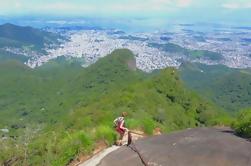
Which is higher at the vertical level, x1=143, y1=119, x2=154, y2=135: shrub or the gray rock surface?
the gray rock surface

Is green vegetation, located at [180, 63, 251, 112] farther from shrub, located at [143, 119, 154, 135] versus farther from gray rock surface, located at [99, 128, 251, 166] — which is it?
gray rock surface, located at [99, 128, 251, 166]

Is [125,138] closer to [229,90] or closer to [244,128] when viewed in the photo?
[244,128]

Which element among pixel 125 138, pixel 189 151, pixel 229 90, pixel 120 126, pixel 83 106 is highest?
pixel 189 151

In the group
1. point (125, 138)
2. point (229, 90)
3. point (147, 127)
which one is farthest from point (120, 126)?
point (229, 90)

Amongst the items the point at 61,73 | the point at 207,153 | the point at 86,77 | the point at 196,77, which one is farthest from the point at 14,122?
the point at 207,153

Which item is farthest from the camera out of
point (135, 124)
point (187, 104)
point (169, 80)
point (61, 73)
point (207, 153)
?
point (61, 73)

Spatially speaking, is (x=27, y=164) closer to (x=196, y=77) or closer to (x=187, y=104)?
(x=187, y=104)

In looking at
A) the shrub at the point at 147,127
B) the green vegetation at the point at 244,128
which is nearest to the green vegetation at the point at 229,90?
the shrub at the point at 147,127

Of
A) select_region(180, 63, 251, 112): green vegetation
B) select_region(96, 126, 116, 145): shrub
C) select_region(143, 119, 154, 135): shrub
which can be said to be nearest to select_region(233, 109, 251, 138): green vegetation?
select_region(96, 126, 116, 145): shrub
